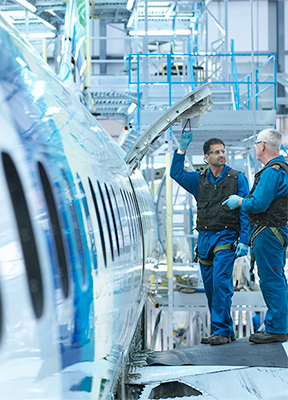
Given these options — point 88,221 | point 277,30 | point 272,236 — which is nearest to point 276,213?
point 272,236

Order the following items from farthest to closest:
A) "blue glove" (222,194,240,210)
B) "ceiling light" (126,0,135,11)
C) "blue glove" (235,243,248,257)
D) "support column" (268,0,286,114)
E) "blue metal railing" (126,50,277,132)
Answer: "support column" (268,0,286,114) < "ceiling light" (126,0,135,11) < "blue metal railing" (126,50,277,132) < "blue glove" (235,243,248,257) < "blue glove" (222,194,240,210)

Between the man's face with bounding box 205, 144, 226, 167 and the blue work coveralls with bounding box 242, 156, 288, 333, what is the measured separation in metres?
0.56

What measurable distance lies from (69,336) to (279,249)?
283 centimetres

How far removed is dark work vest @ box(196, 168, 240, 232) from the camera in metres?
4.20

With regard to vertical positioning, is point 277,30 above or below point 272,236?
above

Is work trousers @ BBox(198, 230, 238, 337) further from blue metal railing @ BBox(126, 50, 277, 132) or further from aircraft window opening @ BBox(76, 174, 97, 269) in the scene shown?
blue metal railing @ BBox(126, 50, 277, 132)

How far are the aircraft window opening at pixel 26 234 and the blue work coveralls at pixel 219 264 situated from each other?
3.13 m

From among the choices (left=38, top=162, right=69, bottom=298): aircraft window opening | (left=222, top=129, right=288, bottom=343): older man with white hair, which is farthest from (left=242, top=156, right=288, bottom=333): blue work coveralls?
(left=38, top=162, right=69, bottom=298): aircraft window opening

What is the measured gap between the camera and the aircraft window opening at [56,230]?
1.23 m

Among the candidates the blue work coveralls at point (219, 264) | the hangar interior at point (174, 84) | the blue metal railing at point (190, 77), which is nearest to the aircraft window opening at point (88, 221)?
the hangar interior at point (174, 84)

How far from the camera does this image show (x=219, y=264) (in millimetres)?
4098

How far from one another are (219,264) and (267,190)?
2.49ft

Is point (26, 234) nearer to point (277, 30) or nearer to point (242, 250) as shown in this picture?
point (242, 250)

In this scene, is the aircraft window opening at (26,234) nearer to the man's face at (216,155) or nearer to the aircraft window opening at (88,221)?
the aircraft window opening at (88,221)
